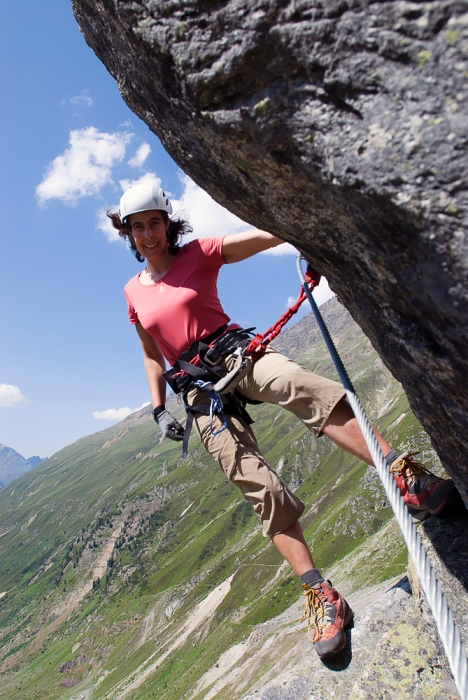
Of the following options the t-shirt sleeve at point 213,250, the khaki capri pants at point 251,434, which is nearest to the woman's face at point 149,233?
the t-shirt sleeve at point 213,250

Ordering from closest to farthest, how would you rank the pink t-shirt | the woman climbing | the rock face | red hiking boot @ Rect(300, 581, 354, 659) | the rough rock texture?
the rock face < the rough rock texture < the woman climbing < red hiking boot @ Rect(300, 581, 354, 659) < the pink t-shirt

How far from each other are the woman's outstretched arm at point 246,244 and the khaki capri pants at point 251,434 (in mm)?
1302

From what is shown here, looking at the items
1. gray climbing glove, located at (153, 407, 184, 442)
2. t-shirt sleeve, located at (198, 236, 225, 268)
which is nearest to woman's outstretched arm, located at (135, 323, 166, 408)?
gray climbing glove, located at (153, 407, 184, 442)

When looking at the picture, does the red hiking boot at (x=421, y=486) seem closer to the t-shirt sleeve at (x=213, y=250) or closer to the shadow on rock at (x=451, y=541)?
the shadow on rock at (x=451, y=541)

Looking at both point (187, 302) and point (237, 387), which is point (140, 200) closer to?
point (187, 302)

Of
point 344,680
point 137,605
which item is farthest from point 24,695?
point 344,680

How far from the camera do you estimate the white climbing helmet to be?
6.66 metres

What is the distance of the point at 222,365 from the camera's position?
242 inches

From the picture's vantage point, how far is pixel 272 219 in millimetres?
3988

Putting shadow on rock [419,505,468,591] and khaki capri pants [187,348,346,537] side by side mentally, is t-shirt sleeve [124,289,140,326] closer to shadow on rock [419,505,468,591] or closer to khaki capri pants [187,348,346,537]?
khaki capri pants [187,348,346,537]

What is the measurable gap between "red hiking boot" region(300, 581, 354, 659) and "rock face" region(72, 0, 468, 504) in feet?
7.75

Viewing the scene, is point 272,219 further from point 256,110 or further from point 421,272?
point 421,272

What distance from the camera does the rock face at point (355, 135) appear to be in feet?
7.70

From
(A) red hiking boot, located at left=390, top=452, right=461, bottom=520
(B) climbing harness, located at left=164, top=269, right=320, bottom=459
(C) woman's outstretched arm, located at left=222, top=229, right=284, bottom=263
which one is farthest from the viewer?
(B) climbing harness, located at left=164, top=269, right=320, bottom=459
